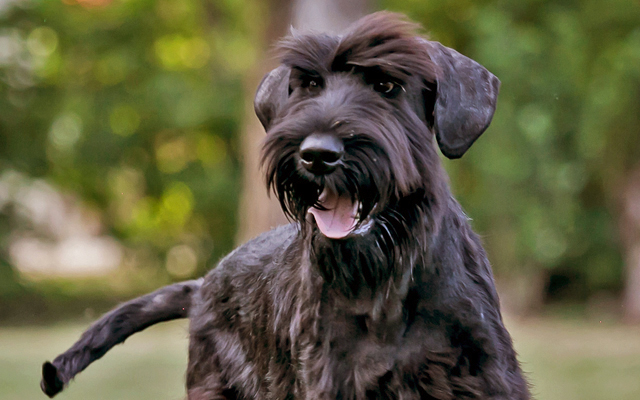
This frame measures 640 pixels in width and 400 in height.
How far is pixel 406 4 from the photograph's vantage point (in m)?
20.4

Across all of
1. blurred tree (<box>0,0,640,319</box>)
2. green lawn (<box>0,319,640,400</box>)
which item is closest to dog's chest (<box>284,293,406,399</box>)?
green lawn (<box>0,319,640,400</box>)

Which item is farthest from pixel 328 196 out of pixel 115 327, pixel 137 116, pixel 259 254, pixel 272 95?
pixel 137 116

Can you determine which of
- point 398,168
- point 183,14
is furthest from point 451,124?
point 183,14

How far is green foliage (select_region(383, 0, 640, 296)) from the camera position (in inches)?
677

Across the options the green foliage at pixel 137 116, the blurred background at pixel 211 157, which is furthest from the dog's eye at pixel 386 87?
the green foliage at pixel 137 116

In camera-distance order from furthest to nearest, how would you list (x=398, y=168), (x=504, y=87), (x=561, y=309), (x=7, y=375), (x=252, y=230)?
(x=561, y=309) → (x=504, y=87) → (x=252, y=230) → (x=7, y=375) → (x=398, y=168)

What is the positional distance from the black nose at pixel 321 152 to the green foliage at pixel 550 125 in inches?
552

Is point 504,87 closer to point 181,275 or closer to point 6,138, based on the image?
point 181,275

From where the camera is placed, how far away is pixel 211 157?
22.3 m

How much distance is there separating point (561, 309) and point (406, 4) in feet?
25.4

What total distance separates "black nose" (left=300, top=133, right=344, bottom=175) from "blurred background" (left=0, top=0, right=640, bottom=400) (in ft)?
31.3

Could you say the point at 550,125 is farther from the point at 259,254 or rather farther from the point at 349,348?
the point at 349,348

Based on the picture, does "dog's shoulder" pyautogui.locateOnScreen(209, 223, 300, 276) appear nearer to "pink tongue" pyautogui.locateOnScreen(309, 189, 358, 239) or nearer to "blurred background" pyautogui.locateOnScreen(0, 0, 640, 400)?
"pink tongue" pyautogui.locateOnScreen(309, 189, 358, 239)

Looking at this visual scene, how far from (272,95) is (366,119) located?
853 mm
